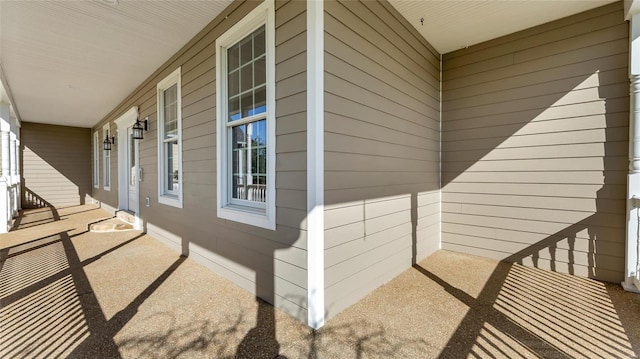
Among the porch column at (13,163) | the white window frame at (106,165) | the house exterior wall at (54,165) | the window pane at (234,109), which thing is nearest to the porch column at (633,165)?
the window pane at (234,109)

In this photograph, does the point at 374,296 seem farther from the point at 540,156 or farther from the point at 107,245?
the point at 107,245

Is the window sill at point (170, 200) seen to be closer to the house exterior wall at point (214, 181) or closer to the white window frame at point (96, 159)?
the house exterior wall at point (214, 181)

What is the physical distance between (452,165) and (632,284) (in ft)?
6.96

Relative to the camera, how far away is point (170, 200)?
168 inches

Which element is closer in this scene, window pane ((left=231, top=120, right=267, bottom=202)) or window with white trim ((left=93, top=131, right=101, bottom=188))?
window pane ((left=231, top=120, right=267, bottom=202))

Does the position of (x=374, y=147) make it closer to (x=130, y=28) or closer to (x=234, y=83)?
(x=234, y=83)

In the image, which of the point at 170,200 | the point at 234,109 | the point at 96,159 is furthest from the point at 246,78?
the point at 96,159

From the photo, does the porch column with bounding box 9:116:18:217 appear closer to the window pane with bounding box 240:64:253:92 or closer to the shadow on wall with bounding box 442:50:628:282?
the window pane with bounding box 240:64:253:92

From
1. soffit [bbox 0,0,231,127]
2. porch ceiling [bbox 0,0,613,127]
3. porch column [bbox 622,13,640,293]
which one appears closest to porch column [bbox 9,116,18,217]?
soffit [bbox 0,0,231,127]

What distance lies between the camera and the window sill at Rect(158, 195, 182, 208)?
13.3ft

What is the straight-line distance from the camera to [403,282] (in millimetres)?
3016

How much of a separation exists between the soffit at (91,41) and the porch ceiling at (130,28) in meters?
0.01

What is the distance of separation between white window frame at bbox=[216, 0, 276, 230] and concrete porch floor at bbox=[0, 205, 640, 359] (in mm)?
772

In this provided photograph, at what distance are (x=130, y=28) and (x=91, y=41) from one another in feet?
2.63
